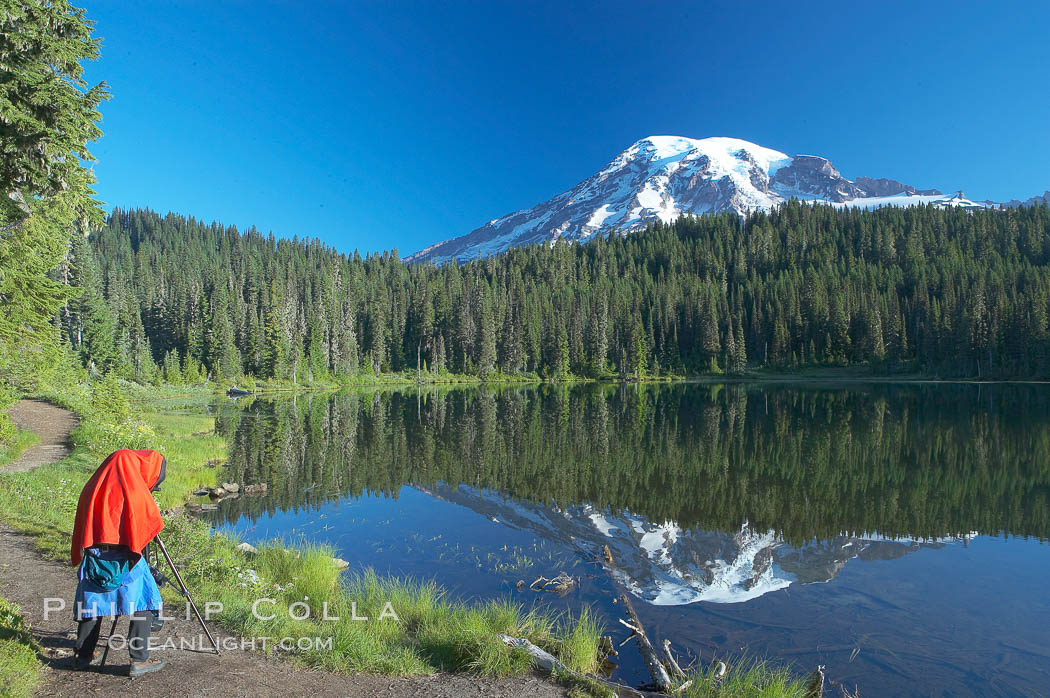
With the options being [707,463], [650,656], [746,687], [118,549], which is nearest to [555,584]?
[650,656]

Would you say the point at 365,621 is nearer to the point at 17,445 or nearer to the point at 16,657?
the point at 16,657

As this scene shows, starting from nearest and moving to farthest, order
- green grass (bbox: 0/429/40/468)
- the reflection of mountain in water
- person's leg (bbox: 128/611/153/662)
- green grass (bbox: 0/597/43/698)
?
green grass (bbox: 0/597/43/698) → person's leg (bbox: 128/611/153/662) → the reflection of mountain in water → green grass (bbox: 0/429/40/468)

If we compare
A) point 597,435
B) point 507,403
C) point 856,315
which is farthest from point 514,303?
point 597,435

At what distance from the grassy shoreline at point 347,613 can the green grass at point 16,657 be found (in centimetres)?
193

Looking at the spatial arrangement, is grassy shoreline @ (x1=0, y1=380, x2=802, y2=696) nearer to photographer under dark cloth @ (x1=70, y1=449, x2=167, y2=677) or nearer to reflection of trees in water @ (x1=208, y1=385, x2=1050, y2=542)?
photographer under dark cloth @ (x1=70, y1=449, x2=167, y2=677)

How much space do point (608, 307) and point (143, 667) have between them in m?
123

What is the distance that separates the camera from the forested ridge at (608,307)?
8544 centimetres

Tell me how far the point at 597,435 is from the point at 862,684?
25058mm

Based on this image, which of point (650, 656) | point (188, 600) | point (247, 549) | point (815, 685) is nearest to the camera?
point (188, 600)

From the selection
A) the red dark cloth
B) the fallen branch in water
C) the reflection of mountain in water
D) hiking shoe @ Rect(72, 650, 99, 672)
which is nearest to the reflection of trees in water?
the reflection of mountain in water

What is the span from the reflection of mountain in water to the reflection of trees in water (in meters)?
0.85

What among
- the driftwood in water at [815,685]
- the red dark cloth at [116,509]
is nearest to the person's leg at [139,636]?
the red dark cloth at [116,509]

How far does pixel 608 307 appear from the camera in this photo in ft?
411

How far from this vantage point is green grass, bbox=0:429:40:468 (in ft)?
53.8
